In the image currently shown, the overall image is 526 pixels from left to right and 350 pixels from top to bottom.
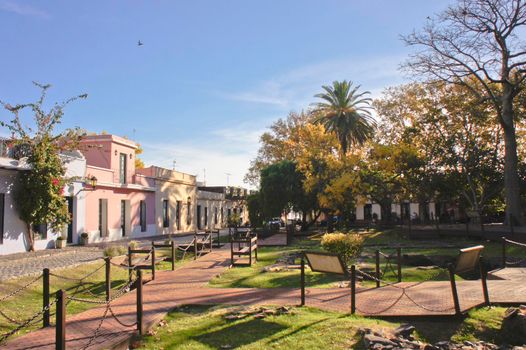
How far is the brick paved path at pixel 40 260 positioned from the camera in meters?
12.3

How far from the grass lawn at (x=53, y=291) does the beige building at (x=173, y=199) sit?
1786cm

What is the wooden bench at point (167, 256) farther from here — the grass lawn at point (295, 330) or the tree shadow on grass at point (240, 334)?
the tree shadow on grass at point (240, 334)

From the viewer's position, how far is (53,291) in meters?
10.7

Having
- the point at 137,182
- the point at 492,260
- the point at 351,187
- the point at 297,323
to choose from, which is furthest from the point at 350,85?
the point at 297,323

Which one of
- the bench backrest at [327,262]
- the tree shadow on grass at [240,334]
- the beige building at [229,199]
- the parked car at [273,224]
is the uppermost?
the beige building at [229,199]

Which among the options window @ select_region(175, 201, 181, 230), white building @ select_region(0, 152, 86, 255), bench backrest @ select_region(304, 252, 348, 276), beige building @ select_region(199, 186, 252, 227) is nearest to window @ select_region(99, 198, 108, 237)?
white building @ select_region(0, 152, 86, 255)

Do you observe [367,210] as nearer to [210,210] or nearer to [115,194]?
[210,210]

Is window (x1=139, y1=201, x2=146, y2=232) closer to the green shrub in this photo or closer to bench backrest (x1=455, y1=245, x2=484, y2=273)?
the green shrub

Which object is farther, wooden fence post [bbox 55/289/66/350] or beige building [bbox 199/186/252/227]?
beige building [bbox 199/186/252/227]

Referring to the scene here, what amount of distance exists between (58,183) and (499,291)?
16.1m

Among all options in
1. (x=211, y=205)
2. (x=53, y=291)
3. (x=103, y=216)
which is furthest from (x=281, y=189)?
(x=53, y=291)

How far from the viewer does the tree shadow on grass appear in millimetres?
6419

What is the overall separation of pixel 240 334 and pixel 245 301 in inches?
89.9

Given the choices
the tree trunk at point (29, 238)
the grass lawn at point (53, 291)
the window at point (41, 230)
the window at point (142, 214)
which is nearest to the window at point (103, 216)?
the window at point (142, 214)
